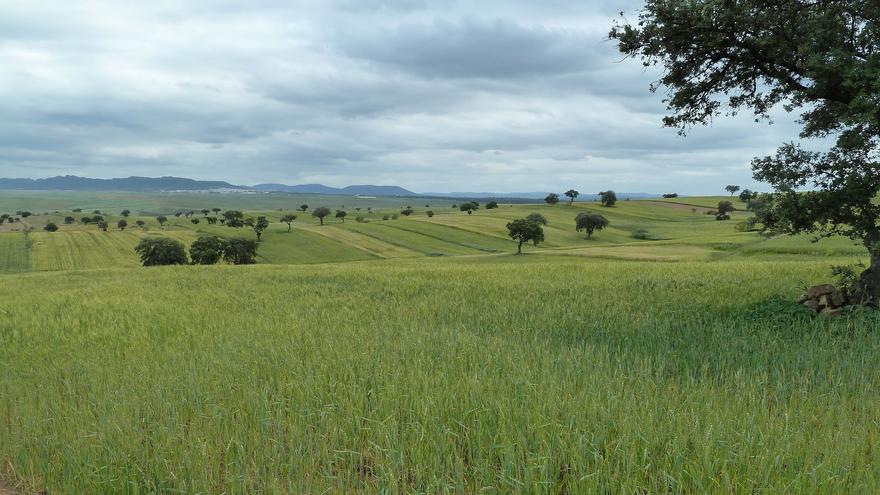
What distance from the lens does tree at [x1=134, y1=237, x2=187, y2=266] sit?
92.6 metres

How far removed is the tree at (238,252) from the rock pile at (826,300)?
313 feet

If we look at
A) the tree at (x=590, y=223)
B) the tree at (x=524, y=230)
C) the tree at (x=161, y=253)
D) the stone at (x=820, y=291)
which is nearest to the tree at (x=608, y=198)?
the tree at (x=590, y=223)

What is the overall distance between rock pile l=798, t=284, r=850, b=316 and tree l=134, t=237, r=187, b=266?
9797 cm

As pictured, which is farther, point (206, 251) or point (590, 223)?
point (590, 223)

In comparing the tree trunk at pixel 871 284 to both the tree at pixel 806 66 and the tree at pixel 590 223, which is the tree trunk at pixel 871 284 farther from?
the tree at pixel 590 223

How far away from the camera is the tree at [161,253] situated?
304 ft

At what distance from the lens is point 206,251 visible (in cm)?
9500

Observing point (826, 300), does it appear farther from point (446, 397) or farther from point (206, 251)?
point (206, 251)

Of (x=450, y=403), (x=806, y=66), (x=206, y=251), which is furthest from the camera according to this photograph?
(x=206, y=251)

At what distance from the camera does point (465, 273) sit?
26.2 metres

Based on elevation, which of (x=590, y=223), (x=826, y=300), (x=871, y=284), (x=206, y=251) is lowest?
(x=206, y=251)

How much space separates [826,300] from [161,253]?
100407 mm

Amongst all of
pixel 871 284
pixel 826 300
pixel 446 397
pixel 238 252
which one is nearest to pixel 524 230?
pixel 238 252

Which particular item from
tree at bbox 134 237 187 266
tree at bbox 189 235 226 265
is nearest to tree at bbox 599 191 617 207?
tree at bbox 189 235 226 265
